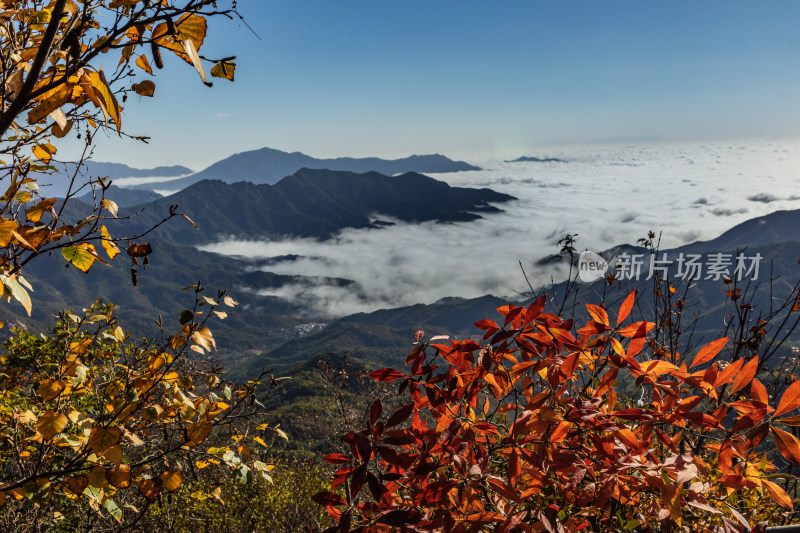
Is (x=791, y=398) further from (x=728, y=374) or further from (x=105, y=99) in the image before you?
(x=105, y=99)

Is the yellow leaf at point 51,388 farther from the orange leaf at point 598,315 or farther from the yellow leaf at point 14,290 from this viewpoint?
the orange leaf at point 598,315

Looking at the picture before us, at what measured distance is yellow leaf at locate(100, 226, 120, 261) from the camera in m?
1.96

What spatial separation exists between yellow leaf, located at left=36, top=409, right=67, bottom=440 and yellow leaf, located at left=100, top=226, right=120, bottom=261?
2.36ft

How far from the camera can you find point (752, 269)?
7.39 metres

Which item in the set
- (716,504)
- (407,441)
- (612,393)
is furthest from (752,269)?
(407,441)

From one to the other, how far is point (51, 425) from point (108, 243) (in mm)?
795

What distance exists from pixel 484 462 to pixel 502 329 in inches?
21.4

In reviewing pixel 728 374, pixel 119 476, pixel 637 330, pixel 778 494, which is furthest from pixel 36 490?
pixel 778 494

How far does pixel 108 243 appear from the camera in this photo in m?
2.11

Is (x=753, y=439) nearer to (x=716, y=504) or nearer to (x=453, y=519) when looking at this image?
(x=453, y=519)

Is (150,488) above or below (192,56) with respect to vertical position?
below

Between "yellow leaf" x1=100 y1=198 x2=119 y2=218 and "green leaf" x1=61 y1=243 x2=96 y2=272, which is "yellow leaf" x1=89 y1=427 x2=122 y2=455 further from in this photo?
"yellow leaf" x1=100 y1=198 x2=119 y2=218

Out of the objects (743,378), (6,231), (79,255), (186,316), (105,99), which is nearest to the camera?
(105,99)
